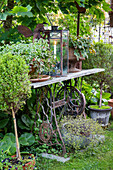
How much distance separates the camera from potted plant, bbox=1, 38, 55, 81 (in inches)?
96.8

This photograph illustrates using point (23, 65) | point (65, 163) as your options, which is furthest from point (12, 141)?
point (23, 65)

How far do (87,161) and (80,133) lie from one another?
1.57 ft

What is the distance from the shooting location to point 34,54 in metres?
2.48

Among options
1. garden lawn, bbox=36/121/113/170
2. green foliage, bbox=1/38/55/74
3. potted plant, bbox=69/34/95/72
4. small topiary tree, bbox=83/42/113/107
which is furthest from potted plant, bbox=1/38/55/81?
small topiary tree, bbox=83/42/113/107

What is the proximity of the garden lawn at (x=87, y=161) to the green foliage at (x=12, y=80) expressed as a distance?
1.02 meters

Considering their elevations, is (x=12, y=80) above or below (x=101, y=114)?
above

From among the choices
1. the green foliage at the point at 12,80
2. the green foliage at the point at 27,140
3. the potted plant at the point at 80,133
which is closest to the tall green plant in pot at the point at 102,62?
the potted plant at the point at 80,133

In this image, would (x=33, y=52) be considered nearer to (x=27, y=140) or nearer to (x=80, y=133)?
(x=27, y=140)

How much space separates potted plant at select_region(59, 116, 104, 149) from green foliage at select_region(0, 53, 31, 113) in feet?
3.94

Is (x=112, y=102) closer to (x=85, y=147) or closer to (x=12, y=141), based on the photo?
(x=85, y=147)

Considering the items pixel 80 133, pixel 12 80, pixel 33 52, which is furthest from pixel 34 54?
pixel 80 133

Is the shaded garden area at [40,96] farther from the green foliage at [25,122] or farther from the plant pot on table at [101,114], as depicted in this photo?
the plant pot on table at [101,114]

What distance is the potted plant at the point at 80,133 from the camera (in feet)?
10.2

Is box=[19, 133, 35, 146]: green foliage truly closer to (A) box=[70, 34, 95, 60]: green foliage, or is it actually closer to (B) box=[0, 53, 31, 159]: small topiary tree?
(B) box=[0, 53, 31, 159]: small topiary tree
